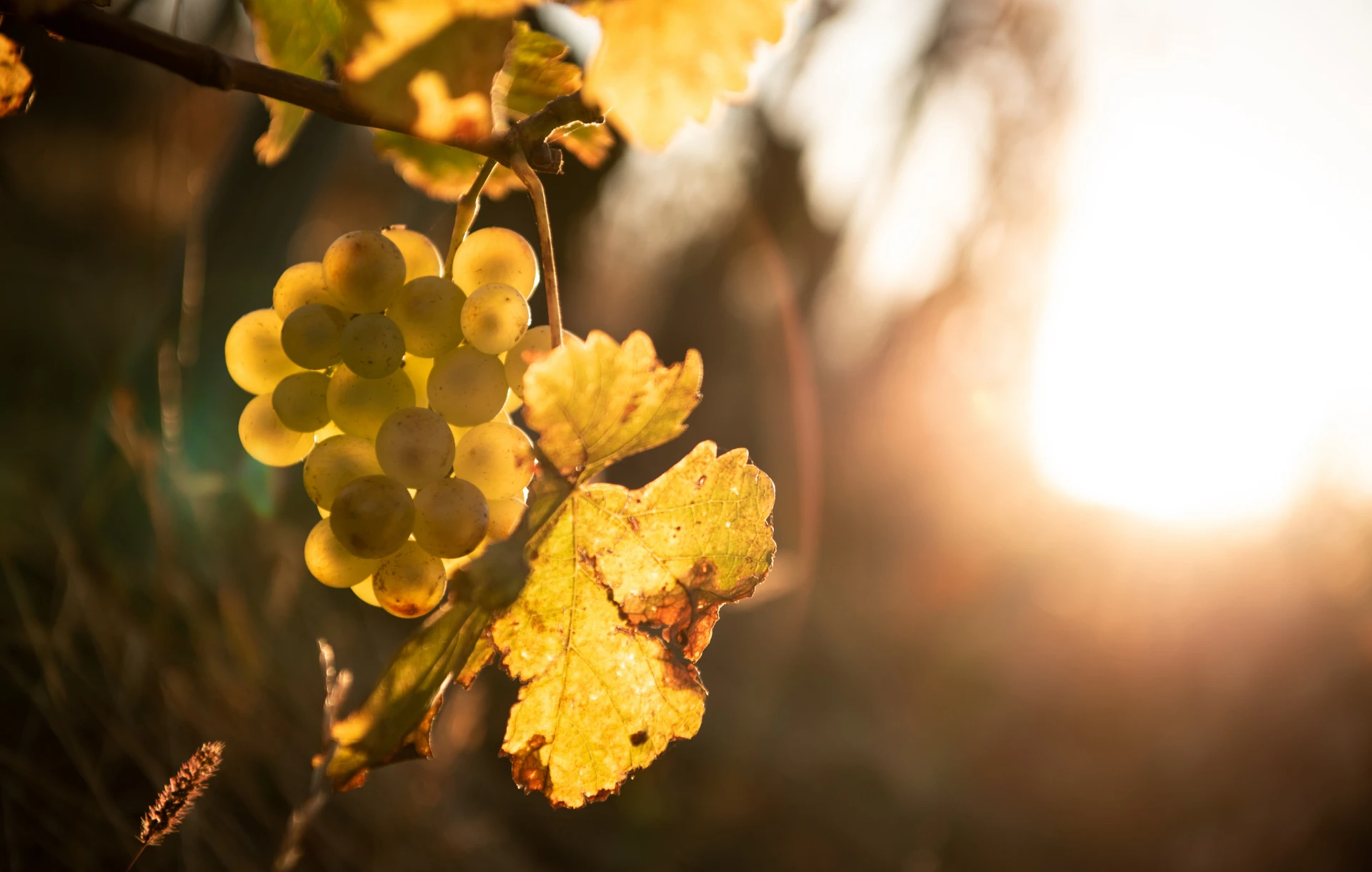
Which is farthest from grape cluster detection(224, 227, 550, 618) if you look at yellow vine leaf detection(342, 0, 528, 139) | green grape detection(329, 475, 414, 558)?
yellow vine leaf detection(342, 0, 528, 139)

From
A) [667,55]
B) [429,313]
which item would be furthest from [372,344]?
[667,55]

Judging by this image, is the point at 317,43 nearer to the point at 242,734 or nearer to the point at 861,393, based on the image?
the point at 242,734

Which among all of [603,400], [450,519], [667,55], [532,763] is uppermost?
[667,55]

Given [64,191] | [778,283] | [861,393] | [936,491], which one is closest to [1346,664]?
[936,491]

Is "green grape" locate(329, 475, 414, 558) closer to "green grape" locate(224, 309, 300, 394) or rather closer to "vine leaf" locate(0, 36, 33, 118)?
"green grape" locate(224, 309, 300, 394)

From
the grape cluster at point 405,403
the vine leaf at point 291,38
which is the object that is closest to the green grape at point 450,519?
the grape cluster at point 405,403

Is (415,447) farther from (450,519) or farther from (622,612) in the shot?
(622,612)
